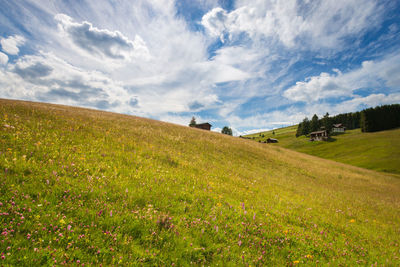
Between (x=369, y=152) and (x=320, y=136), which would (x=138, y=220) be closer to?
(x=369, y=152)

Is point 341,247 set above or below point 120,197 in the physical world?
below

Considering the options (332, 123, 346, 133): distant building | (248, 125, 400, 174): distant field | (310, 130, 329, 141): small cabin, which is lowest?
(248, 125, 400, 174): distant field

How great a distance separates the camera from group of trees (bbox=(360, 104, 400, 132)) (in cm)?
10756

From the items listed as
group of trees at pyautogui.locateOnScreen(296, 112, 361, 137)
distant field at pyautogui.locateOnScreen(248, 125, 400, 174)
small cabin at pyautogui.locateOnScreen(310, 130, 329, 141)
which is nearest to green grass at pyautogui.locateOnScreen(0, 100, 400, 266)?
distant field at pyautogui.locateOnScreen(248, 125, 400, 174)

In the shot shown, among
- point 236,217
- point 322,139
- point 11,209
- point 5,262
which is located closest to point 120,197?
point 11,209

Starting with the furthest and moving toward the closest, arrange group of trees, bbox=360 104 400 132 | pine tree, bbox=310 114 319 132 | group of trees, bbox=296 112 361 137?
pine tree, bbox=310 114 319 132
group of trees, bbox=296 112 361 137
group of trees, bbox=360 104 400 132

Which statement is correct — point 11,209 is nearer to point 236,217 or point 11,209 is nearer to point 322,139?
point 236,217

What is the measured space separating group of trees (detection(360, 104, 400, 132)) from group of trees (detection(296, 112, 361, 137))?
1943 centimetres

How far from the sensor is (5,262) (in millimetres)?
2793

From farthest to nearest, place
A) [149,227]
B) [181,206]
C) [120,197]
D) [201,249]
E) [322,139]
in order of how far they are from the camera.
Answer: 1. [322,139]
2. [181,206]
3. [120,197]
4. [149,227]
5. [201,249]

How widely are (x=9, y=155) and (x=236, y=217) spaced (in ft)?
27.7

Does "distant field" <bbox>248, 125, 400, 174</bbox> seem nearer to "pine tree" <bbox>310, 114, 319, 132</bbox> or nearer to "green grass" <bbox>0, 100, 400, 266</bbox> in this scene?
"pine tree" <bbox>310, 114, 319, 132</bbox>

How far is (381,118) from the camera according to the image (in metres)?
108

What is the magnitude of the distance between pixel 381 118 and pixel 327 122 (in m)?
27.3
